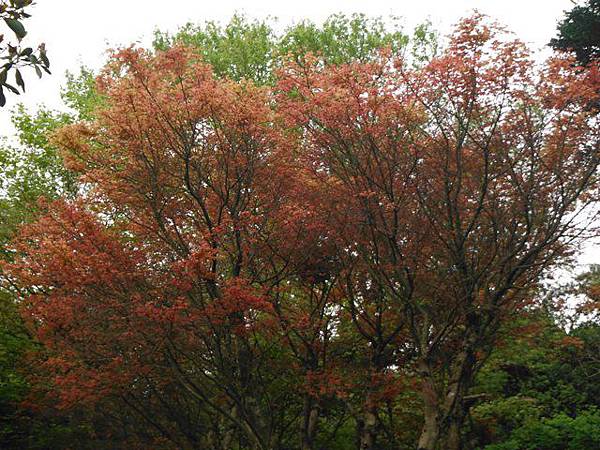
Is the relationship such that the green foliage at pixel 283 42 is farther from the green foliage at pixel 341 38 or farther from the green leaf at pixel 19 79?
the green leaf at pixel 19 79

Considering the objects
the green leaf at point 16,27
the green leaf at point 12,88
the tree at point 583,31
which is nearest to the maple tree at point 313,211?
the green leaf at point 12,88

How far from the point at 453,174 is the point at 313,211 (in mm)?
2714

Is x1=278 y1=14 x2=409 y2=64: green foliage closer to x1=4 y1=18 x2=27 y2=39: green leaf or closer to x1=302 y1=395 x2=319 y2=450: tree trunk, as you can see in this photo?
x1=302 y1=395 x2=319 y2=450: tree trunk

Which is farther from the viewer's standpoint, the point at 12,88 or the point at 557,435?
the point at 557,435

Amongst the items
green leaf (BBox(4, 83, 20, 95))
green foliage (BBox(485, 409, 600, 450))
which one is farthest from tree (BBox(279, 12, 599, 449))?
green leaf (BBox(4, 83, 20, 95))

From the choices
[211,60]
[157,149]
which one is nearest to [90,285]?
[157,149]

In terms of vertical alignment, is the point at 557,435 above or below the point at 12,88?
below

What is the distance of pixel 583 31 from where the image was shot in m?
18.9

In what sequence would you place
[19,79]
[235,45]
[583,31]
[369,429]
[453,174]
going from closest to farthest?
[19,79] < [453,174] < [369,429] < [583,31] < [235,45]

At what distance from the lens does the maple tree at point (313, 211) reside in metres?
11.0

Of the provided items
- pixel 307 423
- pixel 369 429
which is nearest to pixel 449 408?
pixel 369 429

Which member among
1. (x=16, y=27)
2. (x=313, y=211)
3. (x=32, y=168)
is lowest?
(x=16, y=27)

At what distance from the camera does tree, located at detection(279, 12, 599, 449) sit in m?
10.9

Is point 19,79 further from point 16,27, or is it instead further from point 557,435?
point 557,435
